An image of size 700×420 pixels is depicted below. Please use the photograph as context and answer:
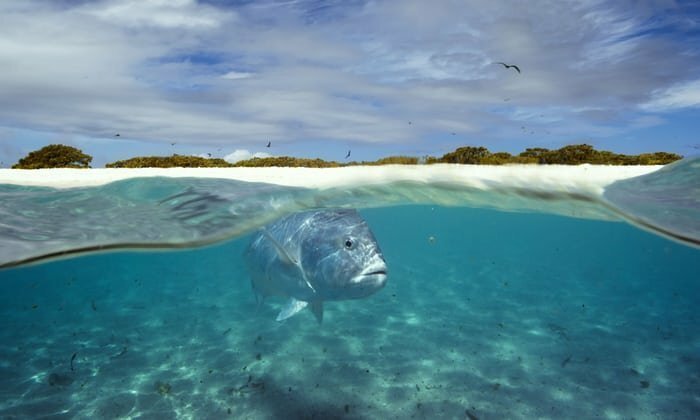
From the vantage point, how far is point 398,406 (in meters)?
8.17

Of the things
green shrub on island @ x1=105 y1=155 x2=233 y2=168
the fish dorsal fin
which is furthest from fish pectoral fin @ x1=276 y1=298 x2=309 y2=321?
green shrub on island @ x1=105 y1=155 x2=233 y2=168

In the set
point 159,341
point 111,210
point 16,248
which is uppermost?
point 111,210

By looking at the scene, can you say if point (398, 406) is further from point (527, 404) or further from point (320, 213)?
point (320, 213)

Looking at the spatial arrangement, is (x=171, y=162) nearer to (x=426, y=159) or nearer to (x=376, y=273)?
(x=426, y=159)

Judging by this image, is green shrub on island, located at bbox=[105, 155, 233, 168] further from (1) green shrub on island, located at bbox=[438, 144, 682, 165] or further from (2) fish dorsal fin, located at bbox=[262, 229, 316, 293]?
(2) fish dorsal fin, located at bbox=[262, 229, 316, 293]

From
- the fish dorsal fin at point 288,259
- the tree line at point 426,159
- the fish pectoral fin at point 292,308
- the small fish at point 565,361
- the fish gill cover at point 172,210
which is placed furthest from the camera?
the tree line at point 426,159

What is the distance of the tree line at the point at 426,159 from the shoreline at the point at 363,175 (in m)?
0.49

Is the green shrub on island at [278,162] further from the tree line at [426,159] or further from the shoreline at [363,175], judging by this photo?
the shoreline at [363,175]

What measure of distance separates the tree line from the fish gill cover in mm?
2962

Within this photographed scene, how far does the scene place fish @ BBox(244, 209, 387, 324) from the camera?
5.78 metres

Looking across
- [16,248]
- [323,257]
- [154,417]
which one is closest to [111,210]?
[16,248]

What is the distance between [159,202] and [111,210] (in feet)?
3.79

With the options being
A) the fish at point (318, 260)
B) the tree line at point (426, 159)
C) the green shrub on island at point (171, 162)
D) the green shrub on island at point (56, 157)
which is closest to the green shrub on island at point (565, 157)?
the tree line at point (426, 159)

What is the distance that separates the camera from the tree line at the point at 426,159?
531 inches
